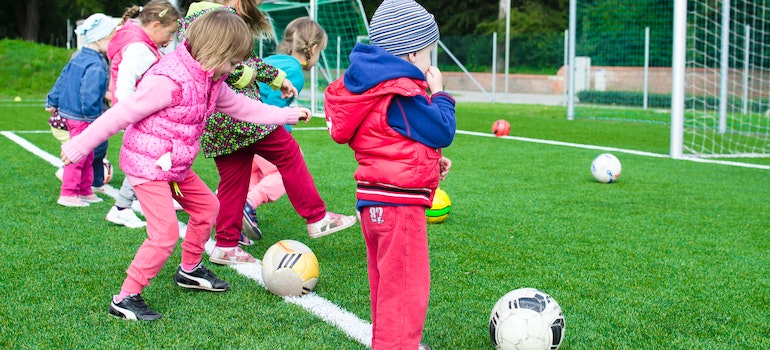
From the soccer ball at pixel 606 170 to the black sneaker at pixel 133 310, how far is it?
5263 mm

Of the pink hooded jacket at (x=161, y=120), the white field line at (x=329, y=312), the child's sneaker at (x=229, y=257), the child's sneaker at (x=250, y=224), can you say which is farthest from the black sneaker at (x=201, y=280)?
the child's sneaker at (x=250, y=224)

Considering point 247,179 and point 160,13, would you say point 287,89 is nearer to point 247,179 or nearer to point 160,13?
point 247,179

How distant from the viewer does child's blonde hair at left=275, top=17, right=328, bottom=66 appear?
5066 millimetres

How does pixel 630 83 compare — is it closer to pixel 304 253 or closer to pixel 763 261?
pixel 763 261

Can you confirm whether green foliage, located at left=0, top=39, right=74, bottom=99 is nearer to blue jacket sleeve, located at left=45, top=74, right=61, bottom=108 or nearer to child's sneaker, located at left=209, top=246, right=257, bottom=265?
blue jacket sleeve, located at left=45, top=74, right=61, bottom=108

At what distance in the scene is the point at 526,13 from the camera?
137ft

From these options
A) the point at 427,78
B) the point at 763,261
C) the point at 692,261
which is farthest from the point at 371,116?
the point at 763,261

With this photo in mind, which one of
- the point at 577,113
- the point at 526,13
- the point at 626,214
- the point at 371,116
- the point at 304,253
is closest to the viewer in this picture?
the point at 371,116

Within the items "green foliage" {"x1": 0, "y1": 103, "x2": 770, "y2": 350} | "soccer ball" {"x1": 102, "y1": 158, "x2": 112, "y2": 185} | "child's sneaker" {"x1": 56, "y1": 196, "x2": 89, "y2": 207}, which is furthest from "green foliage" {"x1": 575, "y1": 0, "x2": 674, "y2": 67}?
"child's sneaker" {"x1": 56, "y1": 196, "x2": 89, "y2": 207}

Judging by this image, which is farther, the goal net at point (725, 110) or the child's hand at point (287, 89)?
the goal net at point (725, 110)

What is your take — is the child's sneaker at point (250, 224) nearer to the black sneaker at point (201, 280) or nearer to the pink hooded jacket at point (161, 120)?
the black sneaker at point (201, 280)

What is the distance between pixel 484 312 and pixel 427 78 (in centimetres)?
133

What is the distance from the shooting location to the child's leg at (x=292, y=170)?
4.72 metres

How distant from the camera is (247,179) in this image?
482cm
